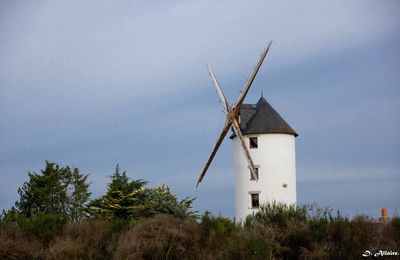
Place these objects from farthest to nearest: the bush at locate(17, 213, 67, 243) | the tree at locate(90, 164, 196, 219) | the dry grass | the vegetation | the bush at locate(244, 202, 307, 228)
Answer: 1. the tree at locate(90, 164, 196, 219)
2. the bush at locate(17, 213, 67, 243)
3. the dry grass
4. the bush at locate(244, 202, 307, 228)
5. the vegetation

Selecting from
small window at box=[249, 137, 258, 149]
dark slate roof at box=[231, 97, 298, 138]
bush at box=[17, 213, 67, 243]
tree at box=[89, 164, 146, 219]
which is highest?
dark slate roof at box=[231, 97, 298, 138]

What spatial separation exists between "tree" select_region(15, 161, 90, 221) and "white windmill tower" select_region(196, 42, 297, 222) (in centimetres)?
1031

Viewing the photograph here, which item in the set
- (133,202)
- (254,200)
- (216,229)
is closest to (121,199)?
(133,202)

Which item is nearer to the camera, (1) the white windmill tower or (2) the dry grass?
(2) the dry grass

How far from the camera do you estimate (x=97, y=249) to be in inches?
874

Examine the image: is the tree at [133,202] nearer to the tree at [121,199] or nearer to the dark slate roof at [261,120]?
the tree at [121,199]

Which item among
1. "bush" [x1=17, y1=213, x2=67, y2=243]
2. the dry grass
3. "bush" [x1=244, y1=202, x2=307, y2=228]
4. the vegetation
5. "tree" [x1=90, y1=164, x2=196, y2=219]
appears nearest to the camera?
the vegetation

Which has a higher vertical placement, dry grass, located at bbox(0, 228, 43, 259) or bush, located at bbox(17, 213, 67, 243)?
bush, located at bbox(17, 213, 67, 243)

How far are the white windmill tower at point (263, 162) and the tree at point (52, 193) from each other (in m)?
10.3

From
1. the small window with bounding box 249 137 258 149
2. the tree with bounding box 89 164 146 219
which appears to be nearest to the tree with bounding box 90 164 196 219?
the tree with bounding box 89 164 146 219

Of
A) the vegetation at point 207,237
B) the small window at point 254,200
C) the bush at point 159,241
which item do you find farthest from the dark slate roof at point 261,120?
the bush at point 159,241

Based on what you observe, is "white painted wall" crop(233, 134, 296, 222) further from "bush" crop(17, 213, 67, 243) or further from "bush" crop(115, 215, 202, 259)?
"bush" crop(115, 215, 202, 259)

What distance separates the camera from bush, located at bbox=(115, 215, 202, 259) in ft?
67.4

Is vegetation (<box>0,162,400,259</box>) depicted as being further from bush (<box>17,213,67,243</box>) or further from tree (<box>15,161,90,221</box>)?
tree (<box>15,161,90,221</box>)
